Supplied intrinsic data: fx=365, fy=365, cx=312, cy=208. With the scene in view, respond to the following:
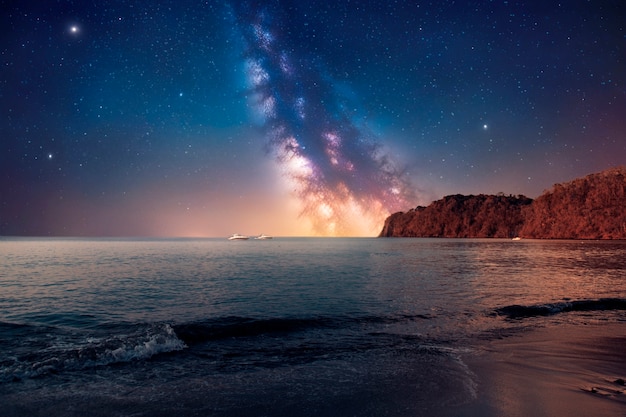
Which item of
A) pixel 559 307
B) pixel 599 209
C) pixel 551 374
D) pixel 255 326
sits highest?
pixel 599 209

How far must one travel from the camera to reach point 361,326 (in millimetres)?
14367

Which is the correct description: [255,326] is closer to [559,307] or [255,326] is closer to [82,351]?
[82,351]

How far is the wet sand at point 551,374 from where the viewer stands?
636cm

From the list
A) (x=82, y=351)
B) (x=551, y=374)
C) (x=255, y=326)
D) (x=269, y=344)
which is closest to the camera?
(x=551, y=374)

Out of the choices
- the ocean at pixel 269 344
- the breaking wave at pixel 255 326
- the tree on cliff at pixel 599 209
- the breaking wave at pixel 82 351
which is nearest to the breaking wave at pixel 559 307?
the ocean at pixel 269 344

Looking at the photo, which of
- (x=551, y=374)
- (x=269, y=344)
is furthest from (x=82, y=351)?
(x=551, y=374)

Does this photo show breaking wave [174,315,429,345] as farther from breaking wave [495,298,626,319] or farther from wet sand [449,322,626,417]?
wet sand [449,322,626,417]

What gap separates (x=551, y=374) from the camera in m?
8.31

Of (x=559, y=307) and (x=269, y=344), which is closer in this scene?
(x=269, y=344)

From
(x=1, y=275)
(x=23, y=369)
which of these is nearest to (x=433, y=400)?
(x=23, y=369)

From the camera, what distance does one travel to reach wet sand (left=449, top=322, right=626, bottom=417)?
250 inches

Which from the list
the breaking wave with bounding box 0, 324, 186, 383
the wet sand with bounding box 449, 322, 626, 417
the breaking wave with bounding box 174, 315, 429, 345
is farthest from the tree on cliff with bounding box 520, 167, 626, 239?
the breaking wave with bounding box 0, 324, 186, 383

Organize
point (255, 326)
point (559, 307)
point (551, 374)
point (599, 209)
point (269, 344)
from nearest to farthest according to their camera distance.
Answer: point (551, 374) → point (269, 344) → point (255, 326) → point (559, 307) → point (599, 209)

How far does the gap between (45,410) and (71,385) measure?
147 centimetres
